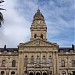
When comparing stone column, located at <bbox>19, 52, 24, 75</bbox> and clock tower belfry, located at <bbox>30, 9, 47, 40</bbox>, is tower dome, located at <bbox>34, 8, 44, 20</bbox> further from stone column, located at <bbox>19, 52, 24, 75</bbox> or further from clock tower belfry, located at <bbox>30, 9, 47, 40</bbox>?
stone column, located at <bbox>19, 52, 24, 75</bbox>

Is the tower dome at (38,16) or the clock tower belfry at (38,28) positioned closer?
the clock tower belfry at (38,28)

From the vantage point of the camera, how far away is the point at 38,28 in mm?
74375

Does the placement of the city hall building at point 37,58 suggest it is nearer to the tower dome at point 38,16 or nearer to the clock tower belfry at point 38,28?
the clock tower belfry at point 38,28

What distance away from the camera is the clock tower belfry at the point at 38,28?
73.6 metres

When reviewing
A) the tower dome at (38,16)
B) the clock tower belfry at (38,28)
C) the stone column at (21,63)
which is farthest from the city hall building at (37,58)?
the tower dome at (38,16)

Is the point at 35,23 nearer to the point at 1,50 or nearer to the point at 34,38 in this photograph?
the point at 34,38

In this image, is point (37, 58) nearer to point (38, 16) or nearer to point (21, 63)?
point (21, 63)

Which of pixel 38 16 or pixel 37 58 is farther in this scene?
pixel 38 16

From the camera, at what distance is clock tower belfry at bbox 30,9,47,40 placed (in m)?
73.6

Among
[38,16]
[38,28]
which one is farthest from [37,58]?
[38,16]

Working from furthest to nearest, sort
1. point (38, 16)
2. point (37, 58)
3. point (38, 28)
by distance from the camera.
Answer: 1. point (38, 16)
2. point (38, 28)
3. point (37, 58)

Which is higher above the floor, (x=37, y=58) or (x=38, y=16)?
(x=38, y=16)

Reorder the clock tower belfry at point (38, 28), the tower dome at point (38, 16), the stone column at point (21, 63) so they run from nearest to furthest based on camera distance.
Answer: the stone column at point (21, 63) < the clock tower belfry at point (38, 28) < the tower dome at point (38, 16)

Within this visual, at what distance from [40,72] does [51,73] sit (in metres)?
3.79
